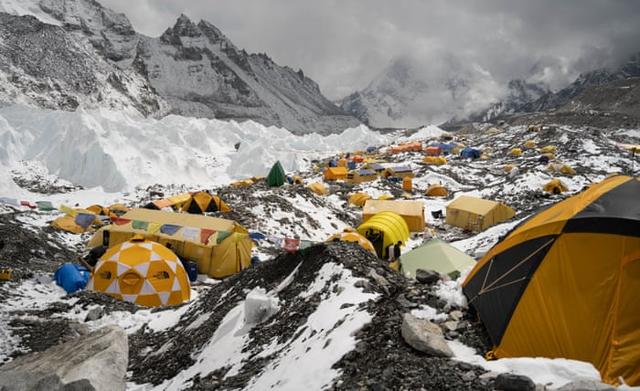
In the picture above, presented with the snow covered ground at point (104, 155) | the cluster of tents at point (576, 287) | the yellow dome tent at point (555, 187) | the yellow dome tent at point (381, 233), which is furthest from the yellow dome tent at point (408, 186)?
the cluster of tents at point (576, 287)

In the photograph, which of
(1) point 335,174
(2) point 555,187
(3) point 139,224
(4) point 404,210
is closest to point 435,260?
(3) point 139,224

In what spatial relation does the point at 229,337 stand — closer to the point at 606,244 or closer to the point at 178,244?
the point at 606,244

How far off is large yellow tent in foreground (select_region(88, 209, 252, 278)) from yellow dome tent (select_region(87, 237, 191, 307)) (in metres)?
3.34

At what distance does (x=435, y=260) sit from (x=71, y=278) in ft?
40.6

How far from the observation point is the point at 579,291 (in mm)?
5039

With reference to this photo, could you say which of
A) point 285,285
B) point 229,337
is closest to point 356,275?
point 285,285

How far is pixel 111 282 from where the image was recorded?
1330cm

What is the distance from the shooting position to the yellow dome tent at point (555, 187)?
32969 millimetres

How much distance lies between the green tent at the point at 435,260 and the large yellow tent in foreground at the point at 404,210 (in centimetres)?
1201

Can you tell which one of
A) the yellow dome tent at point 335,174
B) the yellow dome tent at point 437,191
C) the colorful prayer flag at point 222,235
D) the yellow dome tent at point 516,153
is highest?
the yellow dome tent at point 516,153

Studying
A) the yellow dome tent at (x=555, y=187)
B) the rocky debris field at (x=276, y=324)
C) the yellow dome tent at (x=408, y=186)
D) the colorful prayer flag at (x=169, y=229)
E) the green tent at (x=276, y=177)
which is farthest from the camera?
the yellow dome tent at (x=408, y=186)

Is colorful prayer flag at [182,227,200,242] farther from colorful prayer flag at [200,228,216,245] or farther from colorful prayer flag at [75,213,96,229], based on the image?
colorful prayer flag at [75,213,96,229]

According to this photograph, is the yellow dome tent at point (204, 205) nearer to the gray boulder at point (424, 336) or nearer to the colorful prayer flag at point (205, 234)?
the colorful prayer flag at point (205, 234)

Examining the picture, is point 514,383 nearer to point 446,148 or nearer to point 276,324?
point 276,324
